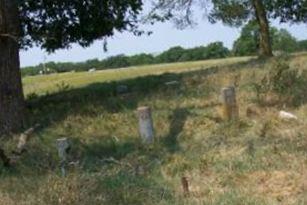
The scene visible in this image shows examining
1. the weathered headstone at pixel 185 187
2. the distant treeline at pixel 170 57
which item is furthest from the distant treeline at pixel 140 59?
the weathered headstone at pixel 185 187

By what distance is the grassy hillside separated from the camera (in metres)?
7.24

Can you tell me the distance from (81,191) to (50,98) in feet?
35.5

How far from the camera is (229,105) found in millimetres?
11125

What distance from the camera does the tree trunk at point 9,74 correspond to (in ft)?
42.0

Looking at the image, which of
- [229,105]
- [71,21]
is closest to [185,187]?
[229,105]

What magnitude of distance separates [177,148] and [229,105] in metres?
1.43

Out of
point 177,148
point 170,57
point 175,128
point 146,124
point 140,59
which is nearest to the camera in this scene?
point 177,148

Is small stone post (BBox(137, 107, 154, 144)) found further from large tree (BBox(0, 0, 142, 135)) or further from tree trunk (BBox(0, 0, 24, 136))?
large tree (BBox(0, 0, 142, 135))

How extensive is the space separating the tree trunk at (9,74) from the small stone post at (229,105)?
407 centimetres

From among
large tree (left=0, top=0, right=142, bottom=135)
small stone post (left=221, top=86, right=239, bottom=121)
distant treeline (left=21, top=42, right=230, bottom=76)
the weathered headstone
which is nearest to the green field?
large tree (left=0, top=0, right=142, bottom=135)

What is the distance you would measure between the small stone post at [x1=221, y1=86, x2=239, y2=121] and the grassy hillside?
0.61 ft

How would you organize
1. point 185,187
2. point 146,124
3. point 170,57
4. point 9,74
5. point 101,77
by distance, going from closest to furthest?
point 185,187 → point 146,124 → point 9,74 → point 101,77 → point 170,57

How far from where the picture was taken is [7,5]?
13.0m

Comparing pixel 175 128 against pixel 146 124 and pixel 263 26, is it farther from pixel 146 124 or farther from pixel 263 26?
pixel 263 26
